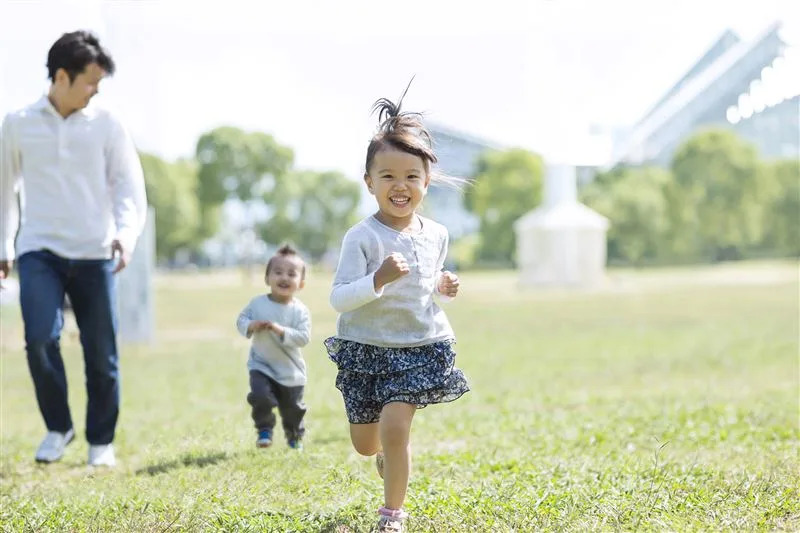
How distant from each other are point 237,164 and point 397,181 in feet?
113

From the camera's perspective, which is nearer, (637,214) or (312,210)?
(312,210)

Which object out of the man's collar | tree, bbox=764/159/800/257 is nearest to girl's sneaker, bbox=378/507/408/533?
the man's collar

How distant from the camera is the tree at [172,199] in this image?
142 feet

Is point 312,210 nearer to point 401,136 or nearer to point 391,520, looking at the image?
point 401,136

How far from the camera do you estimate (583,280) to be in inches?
1163

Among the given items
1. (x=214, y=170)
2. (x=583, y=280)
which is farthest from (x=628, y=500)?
(x=214, y=170)

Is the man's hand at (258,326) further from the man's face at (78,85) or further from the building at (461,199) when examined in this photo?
the building at (461,199)

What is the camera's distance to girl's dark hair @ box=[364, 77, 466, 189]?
3.46 meters

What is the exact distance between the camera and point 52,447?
4.95 m

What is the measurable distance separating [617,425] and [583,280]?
23609 millimetres

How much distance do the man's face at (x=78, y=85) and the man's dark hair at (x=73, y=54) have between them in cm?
2

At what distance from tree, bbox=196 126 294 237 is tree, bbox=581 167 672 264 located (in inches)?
617

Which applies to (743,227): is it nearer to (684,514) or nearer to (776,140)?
(776,140)

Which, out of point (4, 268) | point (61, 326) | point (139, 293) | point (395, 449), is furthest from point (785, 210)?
point (395, 449)
